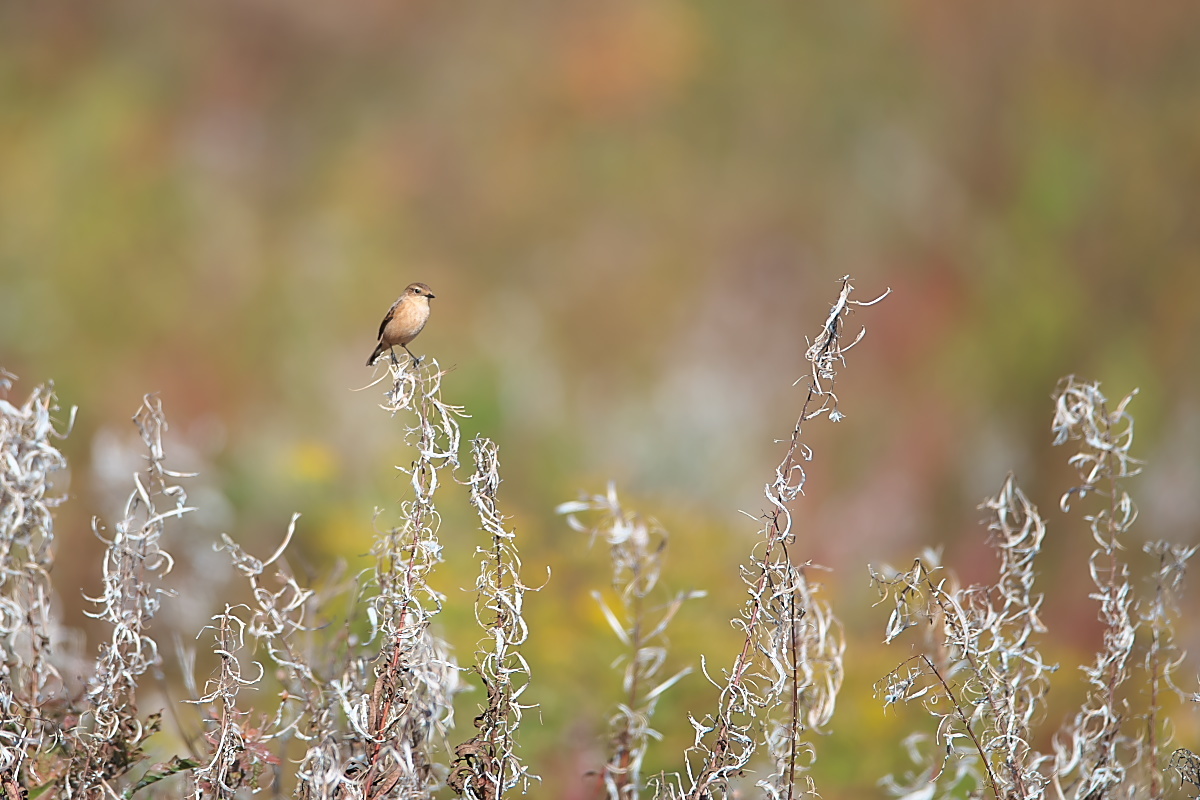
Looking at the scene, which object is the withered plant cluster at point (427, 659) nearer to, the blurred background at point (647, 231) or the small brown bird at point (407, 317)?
the small brown bird at point (407, 317)

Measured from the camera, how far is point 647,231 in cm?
894

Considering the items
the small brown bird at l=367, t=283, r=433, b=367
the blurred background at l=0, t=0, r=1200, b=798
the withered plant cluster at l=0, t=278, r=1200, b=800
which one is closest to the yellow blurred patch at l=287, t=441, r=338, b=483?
the blurred background at l=0, t=0, r=1200, b=798

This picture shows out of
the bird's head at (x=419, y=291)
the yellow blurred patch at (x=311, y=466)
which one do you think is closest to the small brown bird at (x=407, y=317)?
the bird's head at (x=419, y=291)

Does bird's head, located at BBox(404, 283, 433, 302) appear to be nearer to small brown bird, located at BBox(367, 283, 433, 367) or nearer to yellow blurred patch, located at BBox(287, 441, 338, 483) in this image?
small brown bird, located at BBox(367, 283, 433, 367)

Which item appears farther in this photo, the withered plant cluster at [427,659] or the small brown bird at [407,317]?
the small brown bird at [407,317]

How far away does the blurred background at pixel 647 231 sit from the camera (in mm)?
A: 7500

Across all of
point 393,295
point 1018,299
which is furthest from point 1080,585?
point 393,295

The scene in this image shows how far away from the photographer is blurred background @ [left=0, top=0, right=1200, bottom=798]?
750 cm

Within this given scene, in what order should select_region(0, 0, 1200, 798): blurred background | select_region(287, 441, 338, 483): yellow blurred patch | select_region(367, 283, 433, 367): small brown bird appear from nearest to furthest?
1. select_region(367, 283, 433, 367): small brown bird
2. select_region(287, 441, 338, 483): yellow blurred patch
3. select_region(0, 0, 1200, 798): blurred background

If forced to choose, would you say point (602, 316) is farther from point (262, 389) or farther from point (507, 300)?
point (262, 389)

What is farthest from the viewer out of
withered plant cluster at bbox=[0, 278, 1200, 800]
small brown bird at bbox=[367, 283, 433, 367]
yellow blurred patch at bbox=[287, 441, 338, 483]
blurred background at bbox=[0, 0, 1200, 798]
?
blurred background at bbox=[0, 0, 1200, 798]

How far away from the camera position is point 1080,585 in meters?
6.51

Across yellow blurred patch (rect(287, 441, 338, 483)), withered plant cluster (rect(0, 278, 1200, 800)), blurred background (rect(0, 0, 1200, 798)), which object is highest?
blurred background (rect(0, 0, 1200, 798))

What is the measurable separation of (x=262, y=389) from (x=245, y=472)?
2390mm
